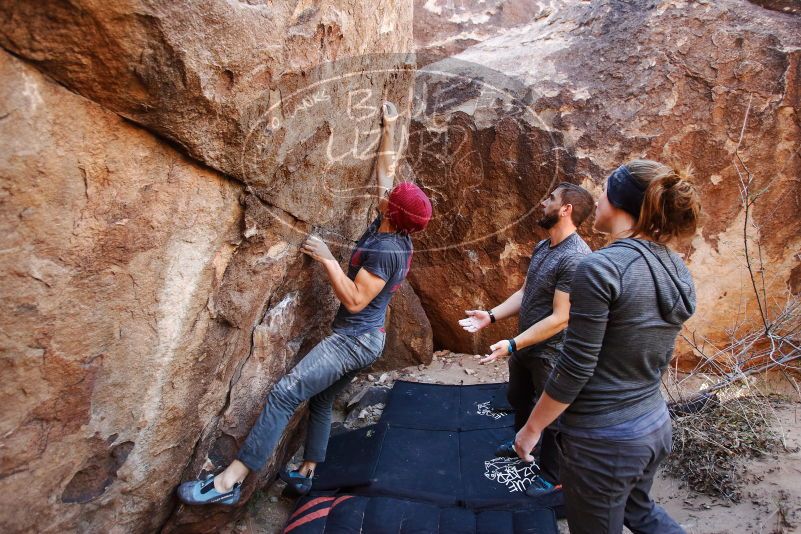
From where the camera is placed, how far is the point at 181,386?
2131mm

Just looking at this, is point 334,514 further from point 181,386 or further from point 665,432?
point 665,432

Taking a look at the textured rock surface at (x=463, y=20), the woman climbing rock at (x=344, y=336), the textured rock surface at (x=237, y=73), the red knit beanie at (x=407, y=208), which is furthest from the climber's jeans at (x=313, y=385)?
the textured rock surface at (x=463, y=20)

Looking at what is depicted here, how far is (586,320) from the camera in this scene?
146cm

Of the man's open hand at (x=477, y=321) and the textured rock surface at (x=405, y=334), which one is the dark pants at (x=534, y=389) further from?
the textured rock surface at (x=405, y=334)

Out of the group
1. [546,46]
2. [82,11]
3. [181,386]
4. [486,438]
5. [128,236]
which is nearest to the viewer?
[82,11]

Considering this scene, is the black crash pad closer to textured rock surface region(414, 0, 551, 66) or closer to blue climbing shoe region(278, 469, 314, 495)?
blue climbing shoe region(278, 469, 314, 495)

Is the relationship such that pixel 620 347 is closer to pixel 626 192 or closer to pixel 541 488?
pixel 626 192

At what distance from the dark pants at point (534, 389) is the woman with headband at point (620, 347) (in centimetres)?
85

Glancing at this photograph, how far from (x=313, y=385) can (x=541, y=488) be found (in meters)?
1.27

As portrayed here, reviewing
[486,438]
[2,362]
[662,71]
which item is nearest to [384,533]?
[486,438]

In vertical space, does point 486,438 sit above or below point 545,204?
below

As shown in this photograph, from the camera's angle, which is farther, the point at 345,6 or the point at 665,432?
the point at 345,6

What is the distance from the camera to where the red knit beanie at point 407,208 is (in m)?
2.34

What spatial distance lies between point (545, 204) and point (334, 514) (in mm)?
1745
